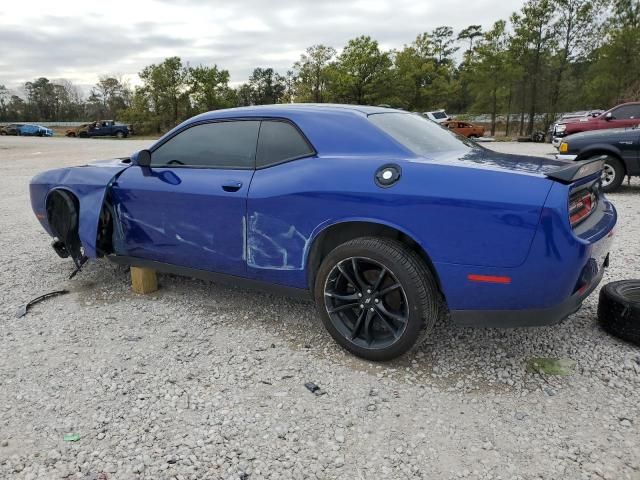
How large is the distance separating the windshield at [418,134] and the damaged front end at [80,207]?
2225mm

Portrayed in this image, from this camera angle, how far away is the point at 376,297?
2861 millimetres

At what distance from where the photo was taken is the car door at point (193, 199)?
3334 millimetres

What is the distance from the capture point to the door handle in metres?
3.26

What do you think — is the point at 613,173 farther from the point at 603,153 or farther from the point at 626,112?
the point at 626,112

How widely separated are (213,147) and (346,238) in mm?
1268

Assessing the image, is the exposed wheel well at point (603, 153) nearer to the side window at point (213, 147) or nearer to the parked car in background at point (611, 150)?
the parked car in background at point (611, 150)

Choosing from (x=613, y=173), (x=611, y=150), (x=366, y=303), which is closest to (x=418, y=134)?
(x=366, y=303)

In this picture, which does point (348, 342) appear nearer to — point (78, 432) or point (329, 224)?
point (329, 224)

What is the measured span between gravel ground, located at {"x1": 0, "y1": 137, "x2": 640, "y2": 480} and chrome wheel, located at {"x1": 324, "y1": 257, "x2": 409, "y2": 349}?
0.60 feet

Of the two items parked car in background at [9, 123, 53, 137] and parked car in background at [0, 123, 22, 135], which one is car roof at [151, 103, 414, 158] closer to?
parked car in background at [9, 123, 53, 137]

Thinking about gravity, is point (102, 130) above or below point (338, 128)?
below

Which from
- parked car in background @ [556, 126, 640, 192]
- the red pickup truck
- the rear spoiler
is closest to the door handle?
the rear spoiler

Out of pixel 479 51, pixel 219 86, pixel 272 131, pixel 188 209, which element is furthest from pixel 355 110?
pixel 219 86

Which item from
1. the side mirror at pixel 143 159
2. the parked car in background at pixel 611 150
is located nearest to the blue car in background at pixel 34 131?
the parked car in background at pixel 611 150
